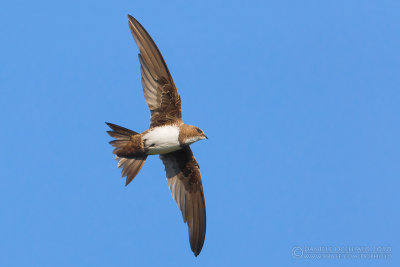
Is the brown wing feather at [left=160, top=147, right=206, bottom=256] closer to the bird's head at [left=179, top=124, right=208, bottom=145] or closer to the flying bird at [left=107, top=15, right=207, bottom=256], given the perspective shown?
the flying bird at [left=107, top=15, right=207, bottom=256]

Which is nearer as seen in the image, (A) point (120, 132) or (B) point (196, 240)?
(A) point (120, 132)

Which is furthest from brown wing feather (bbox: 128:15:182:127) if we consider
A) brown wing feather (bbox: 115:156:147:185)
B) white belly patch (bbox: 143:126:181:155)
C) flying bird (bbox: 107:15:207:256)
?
brown wing feather (bbox: 115:156:147:185)

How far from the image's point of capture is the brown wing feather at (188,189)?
8773 millimetres

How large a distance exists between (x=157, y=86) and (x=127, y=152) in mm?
1050

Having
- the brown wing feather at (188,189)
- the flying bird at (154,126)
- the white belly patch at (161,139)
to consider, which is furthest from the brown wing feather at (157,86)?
the brown wing feather at (188,189)

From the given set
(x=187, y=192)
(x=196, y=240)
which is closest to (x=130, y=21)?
(x=187, y=192)

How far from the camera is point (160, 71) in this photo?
8289 millimetres

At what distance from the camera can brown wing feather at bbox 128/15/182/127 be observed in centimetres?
823

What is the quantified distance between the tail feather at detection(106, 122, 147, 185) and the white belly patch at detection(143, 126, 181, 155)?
0.16m

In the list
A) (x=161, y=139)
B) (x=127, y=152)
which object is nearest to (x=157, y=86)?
(x=161, y=139)

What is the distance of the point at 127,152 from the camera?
805 centimetres

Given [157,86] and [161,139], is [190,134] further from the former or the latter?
[157,86]

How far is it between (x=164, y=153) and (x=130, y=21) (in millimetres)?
2014

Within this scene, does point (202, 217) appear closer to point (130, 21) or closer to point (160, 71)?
point (160, 71)
